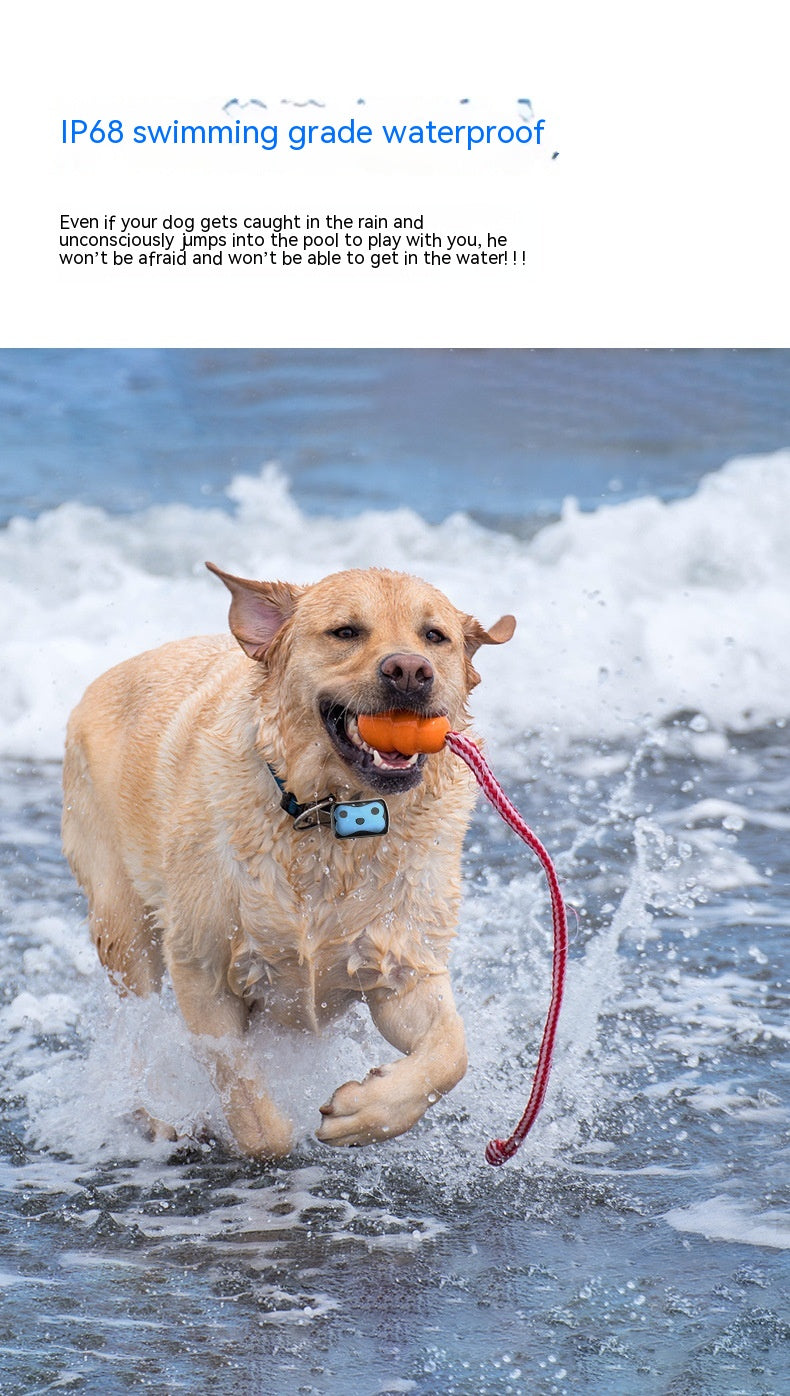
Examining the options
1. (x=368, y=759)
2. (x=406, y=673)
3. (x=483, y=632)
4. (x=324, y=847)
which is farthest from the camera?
(x=483, y=632)

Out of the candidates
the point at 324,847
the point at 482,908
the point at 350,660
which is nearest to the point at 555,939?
the point at 324,847

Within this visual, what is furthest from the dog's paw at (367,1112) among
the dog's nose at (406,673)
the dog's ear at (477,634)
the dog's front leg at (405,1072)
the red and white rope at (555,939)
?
the dog's ear at (477,634)

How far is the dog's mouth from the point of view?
4.03m

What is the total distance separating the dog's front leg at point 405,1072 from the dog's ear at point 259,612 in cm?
107

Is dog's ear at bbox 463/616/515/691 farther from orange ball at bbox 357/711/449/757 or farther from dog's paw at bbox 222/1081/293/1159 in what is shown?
dog's paw at bbox 222/1081/293/1159

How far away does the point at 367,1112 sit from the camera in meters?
3.95

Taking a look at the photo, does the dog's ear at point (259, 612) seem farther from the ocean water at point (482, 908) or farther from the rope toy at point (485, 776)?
the ocean water at point (482, 908)

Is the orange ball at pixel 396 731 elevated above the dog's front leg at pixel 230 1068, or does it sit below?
above

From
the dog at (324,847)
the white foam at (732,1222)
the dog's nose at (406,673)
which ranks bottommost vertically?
the white foam at (732,1222)

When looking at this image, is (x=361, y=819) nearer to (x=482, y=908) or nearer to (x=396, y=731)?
(x=396, y=731)

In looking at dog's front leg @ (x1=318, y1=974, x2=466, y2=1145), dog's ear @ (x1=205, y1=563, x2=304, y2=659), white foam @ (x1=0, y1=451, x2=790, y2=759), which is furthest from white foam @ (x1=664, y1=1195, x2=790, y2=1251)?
white foam @ (x1=0, y1=451, x2=790, y2=759)

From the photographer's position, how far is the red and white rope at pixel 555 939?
3963mm

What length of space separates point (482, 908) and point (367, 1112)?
9.63ft

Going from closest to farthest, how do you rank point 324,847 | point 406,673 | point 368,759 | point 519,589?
point 406,673, point 368,759, point 324,847, point 519,589
